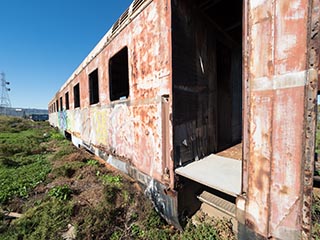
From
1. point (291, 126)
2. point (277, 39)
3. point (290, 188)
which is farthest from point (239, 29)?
point (290, 188)

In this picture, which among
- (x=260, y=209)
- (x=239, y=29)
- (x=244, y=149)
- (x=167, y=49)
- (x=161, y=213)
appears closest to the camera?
(x=260, y=209)

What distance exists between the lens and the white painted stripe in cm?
121

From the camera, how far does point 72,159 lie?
5258 millimetres

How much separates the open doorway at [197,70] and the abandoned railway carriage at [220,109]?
0.7 inches

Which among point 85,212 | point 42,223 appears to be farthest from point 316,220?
point 42,223

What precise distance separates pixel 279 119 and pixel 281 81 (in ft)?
1.04

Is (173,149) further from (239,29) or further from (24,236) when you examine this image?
(239,29)

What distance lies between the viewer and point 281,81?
1.31 m

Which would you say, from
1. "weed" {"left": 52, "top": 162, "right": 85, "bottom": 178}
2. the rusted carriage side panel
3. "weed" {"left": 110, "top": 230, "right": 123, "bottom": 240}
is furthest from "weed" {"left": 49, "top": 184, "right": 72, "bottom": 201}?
the rusted carriage side panel

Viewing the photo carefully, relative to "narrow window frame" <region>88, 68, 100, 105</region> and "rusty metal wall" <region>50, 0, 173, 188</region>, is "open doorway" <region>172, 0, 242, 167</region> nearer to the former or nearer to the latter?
"rusty metal wall" <region>50, 0, 173, 188</region>

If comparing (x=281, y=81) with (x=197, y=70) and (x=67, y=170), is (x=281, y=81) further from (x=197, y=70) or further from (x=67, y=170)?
(x=67, y=170)

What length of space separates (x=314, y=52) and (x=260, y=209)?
1.37 metres

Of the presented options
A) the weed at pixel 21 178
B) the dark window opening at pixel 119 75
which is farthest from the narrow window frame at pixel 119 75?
the weed at pixel 21 178

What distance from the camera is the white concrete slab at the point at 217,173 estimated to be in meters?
1.74
